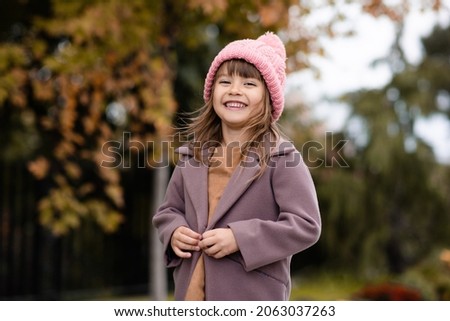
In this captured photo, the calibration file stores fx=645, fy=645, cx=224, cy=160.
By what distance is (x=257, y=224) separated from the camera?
6.26ft

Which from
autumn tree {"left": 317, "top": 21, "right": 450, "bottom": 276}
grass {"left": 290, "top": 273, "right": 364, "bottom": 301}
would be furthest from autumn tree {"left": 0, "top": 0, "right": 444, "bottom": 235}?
autumn tree {"left": 317, "top": 21, "right": 450, "bottom": 276}

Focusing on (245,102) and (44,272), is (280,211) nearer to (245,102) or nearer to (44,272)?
(245,102)

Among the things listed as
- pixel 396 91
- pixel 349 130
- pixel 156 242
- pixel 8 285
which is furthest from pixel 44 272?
pixel 396 91

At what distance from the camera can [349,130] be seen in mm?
9875

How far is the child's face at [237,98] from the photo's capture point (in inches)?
80.8

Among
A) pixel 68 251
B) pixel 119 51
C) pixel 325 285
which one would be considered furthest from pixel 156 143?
pixel 325 285

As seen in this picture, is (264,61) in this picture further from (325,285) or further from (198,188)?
(325,285)

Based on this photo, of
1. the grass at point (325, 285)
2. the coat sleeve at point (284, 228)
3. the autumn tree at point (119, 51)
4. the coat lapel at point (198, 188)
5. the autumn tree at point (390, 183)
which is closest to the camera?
the coat sleeve at point (284, 228)

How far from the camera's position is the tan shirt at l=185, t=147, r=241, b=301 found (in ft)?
6.49

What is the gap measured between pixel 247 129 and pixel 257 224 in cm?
33

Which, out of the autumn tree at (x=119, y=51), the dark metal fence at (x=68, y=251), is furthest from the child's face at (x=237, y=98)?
the dark metal fence at (x=68, y=251)

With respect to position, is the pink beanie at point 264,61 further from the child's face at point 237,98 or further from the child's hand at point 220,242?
the child's hand at point 220,242

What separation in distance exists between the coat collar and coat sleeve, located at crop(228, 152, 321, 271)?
0.25 feet

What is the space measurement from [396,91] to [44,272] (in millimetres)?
5792
